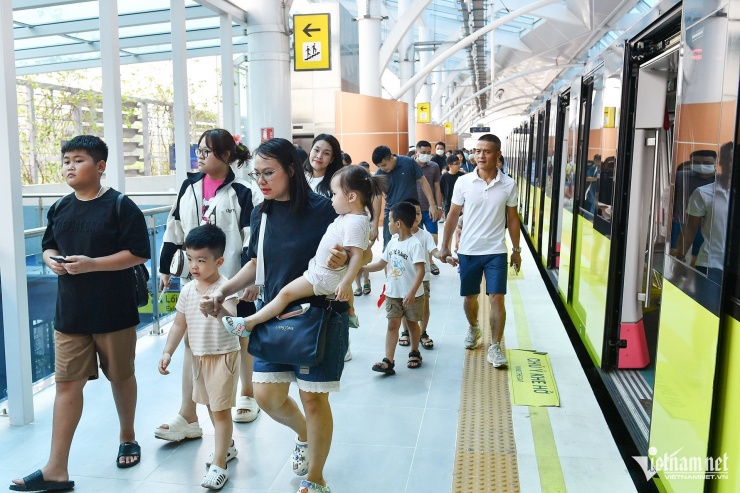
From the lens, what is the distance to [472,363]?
5.82 meters

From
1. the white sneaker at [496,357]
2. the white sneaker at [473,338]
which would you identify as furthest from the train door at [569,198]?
the white sneaker at [496,357]

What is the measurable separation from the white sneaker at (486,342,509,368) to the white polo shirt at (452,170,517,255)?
77cm

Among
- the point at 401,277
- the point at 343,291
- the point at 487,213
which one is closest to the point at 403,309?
the point at 401,277

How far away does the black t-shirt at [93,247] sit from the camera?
3.76 m

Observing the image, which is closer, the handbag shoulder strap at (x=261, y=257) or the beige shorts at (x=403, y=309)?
the handbag shoulder strap at (x=261, y=257)

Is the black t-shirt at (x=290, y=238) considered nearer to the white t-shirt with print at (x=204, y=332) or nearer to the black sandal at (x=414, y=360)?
the white t-shirt with print at (x=204, y=332)

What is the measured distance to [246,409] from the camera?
15.2 feet

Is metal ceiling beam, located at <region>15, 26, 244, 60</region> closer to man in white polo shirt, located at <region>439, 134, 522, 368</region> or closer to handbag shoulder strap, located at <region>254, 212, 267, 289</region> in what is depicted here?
man in white polo shirt, located at <region>439, 134, 522, 368</region>

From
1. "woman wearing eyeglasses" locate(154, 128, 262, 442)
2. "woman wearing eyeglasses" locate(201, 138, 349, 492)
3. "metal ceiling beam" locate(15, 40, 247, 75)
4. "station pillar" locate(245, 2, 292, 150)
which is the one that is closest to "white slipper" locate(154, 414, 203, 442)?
"woman wearing eyeglasses" locate(154, 128, 262, 442)

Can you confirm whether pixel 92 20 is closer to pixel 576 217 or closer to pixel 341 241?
pixel 576 217

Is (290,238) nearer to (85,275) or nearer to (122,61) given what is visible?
(85,275)

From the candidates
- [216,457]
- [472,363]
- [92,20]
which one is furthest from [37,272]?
[92,20]

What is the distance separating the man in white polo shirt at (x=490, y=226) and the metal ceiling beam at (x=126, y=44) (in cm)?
589

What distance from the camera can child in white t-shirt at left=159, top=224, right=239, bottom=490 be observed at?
12.1 ft
